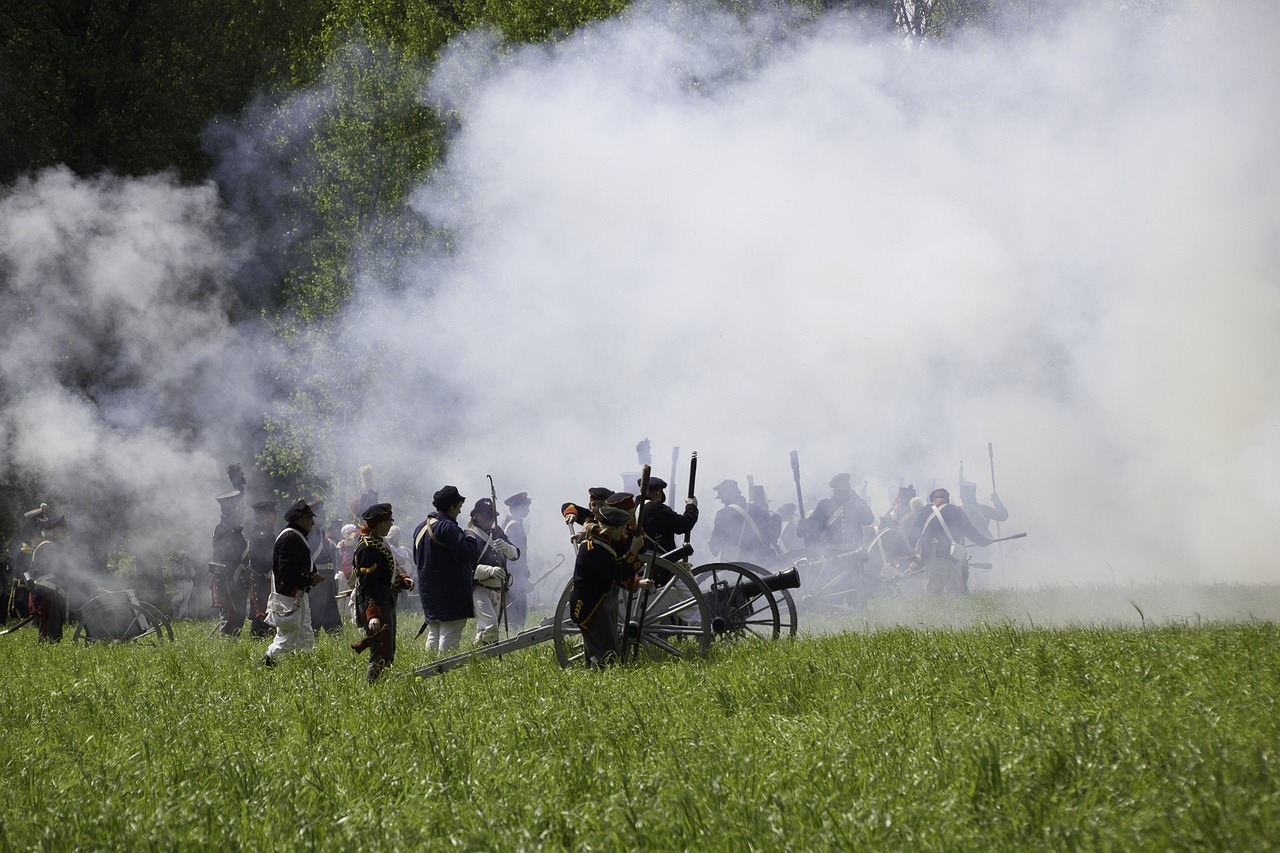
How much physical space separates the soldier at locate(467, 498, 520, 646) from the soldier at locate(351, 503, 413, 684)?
1.64m

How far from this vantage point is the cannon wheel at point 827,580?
504 inches

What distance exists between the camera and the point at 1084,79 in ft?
39.8

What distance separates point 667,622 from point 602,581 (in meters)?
0.82

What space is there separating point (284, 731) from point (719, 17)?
10.2 metres

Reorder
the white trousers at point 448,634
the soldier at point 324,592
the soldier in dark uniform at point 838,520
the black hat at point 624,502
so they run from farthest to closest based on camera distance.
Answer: the soldier in dark uniform at point 838,520 < the soldier at point 324,592 < the white trousers at point 448,634 < the black hat at point 624,502

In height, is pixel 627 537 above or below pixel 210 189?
below

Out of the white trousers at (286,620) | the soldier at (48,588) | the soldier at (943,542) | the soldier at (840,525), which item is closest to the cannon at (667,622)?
the white trousers at (286,620)

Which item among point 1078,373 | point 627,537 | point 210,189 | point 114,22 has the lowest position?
point 627,537

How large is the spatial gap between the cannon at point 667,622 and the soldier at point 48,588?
5.29 m

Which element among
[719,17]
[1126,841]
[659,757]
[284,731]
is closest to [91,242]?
[719,17]

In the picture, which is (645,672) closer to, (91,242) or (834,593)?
(834,593)

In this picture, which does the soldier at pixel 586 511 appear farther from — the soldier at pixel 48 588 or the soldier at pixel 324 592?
the soldier at pixel 48 588

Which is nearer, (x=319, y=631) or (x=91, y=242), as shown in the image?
(x=319, y=631)

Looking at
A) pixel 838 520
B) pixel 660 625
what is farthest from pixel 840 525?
pixel 660 625
